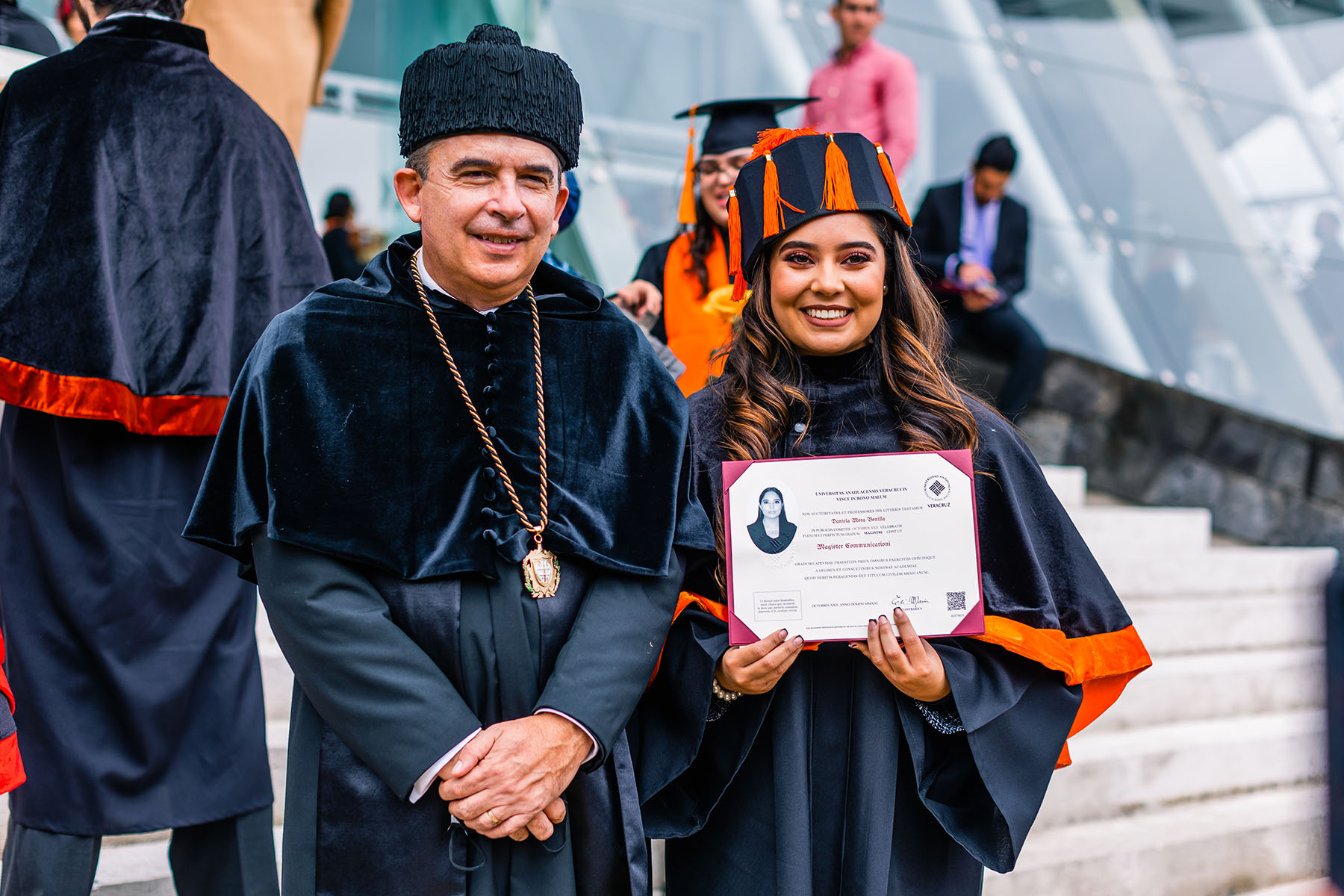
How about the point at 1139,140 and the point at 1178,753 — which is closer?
the point at 1178,753

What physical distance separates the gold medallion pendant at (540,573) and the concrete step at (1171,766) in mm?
2563

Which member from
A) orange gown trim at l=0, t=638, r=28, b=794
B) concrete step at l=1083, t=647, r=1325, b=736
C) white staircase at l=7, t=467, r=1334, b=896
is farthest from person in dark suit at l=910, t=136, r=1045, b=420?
orange gown trim at l=0, t=638, r=28, b=794

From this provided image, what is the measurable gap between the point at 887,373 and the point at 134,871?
230cm

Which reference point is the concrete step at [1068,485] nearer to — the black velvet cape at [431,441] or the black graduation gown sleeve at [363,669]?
the black velvet cape at [431,441]

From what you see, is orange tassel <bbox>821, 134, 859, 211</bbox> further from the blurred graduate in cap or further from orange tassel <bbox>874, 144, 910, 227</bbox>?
the blurred graduate in cap

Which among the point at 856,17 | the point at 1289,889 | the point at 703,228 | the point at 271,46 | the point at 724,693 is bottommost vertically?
the point at 1289,889

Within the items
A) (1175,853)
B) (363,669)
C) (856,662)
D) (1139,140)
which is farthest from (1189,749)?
(1139,140)

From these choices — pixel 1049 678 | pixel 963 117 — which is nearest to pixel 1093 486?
pixel 963 117

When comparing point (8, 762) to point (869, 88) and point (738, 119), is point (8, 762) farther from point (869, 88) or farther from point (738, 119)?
point (869, 88)

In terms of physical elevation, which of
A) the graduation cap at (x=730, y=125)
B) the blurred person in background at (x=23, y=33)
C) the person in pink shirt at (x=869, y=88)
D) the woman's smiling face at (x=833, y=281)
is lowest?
the woman's smiling face at (x=833, y=281)

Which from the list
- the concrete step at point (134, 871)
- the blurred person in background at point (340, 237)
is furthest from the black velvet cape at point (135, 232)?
the blurred person in background at point (340, 237)

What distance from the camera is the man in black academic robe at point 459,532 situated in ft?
6.37

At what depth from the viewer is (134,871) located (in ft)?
10.1

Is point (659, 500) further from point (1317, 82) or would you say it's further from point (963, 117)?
point (1317, 82)
